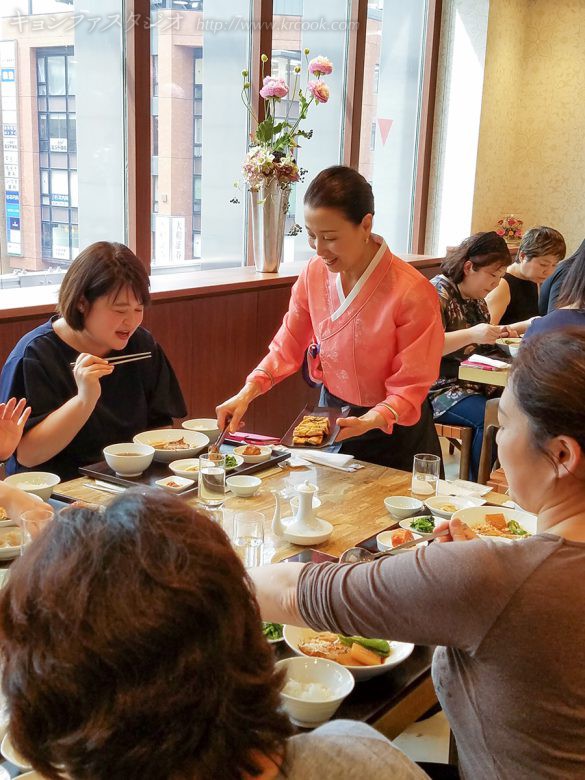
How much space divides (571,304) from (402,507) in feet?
2.66

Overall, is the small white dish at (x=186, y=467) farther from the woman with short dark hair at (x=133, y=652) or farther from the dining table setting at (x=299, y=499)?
the woman with short dark hair at (x=133, y=652)

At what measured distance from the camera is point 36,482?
6.90 ft

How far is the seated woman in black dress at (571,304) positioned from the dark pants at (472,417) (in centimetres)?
164

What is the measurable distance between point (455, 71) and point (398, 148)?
0.74 metres

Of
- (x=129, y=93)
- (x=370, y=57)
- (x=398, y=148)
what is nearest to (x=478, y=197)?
(x=398, y=148)

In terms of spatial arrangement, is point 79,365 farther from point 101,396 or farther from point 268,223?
point 268,223

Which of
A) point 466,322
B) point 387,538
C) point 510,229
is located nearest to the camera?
point 387,538

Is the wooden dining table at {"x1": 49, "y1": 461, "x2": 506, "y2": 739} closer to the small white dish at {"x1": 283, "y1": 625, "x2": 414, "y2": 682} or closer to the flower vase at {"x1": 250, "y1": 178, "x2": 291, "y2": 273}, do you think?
the small white dish at {"x1": 283, "y1": 625, "x2": 414, "y2": 682}

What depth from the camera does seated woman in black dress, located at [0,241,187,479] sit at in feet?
7.48

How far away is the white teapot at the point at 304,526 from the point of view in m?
1.83

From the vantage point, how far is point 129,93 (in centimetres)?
376

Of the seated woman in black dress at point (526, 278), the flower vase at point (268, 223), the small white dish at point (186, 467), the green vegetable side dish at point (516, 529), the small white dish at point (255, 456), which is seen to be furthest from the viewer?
the seated woman in black dress at point (526, 278)

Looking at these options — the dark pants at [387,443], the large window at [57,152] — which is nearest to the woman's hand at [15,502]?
the dark pants at [387,443]

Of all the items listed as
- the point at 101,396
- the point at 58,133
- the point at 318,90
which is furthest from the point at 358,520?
the point at 318,90
